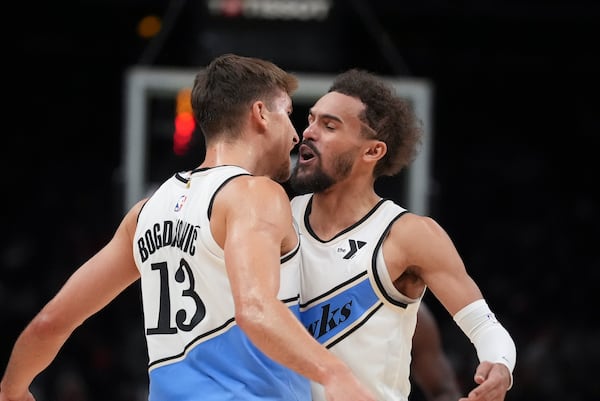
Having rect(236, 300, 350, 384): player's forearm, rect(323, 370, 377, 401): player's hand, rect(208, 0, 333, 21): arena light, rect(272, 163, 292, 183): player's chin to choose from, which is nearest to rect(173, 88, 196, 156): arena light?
rect(208, 0, 333, 21): arena light

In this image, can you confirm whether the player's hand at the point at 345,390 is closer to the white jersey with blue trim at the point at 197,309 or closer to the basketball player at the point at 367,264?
the white jersey with blue trim at the point at 197,309

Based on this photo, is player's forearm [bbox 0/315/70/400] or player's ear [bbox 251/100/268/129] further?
player's forearm [bbox 0/315/70/400]

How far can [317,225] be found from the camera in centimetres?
424

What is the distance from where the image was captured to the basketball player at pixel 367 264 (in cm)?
396

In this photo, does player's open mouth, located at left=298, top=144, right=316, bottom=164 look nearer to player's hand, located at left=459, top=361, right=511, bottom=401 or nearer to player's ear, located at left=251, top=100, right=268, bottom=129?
player's ear, located at left=251, top=100, right=268, bottom=129

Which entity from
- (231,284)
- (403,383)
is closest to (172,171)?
(403,383)

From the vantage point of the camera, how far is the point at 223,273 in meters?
3.63

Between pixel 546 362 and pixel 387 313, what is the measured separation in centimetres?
707

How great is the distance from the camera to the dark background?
10.7 metres

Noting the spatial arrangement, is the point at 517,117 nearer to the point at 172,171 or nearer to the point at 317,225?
the point at 172,171

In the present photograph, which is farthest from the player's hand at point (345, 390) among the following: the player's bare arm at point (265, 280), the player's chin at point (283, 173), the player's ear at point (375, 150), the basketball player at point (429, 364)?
the basketball player at point (429, 364)

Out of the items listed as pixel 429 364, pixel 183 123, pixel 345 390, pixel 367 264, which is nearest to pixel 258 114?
pixel 367 264

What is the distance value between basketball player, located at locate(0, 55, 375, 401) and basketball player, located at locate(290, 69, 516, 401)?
236 mm

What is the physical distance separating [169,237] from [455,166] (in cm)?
906
